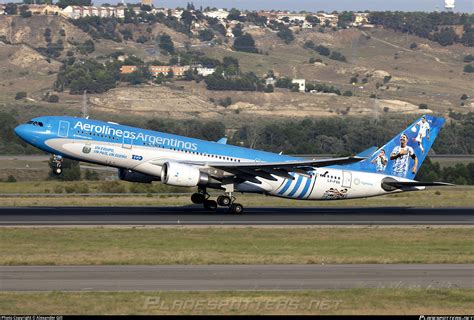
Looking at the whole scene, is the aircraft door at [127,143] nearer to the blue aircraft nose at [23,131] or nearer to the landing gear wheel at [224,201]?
the blue aircraft nose at [23,131]

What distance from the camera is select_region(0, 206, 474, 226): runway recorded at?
153 ft

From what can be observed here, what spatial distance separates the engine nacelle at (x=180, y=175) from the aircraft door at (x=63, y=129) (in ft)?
18.2

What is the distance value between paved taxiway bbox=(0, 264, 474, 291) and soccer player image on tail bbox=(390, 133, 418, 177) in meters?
24.6

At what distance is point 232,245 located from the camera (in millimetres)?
37844

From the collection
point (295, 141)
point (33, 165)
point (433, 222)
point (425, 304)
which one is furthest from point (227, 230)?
point (295, 141)

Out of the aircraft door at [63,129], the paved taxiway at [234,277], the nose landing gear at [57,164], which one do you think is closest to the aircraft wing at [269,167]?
the aircraft door at [63,129]

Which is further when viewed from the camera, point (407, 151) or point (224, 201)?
point (407, 151)

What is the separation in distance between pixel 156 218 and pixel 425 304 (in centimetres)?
2457

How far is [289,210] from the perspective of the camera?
56000 mm

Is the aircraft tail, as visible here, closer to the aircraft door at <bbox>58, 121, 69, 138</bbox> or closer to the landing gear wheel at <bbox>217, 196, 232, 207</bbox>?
the landing gear wheel at <bbox>217, 196, 232, 207</bbox>

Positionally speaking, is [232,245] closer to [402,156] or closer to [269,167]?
[269,167]

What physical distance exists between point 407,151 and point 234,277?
29409 millimetres

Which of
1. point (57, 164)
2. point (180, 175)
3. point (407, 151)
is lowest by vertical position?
point (57, 164)

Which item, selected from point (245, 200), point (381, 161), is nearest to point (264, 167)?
point (381, 161)
